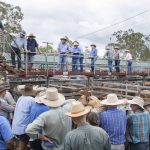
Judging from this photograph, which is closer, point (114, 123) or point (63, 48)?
point (114, 123)

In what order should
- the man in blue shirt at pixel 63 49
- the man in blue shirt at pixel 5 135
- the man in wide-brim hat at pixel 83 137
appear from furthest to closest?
the man in blue shirt at pixel 63 49
the man in blue shirt at pixel 5 135
the man in wide-brim hat at pixel 83 137

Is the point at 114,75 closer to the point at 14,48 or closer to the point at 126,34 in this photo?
the point at 14,48

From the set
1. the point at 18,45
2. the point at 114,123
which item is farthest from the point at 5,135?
the point at 18,45

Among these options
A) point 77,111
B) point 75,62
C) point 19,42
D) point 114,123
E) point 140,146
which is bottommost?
point 140,146

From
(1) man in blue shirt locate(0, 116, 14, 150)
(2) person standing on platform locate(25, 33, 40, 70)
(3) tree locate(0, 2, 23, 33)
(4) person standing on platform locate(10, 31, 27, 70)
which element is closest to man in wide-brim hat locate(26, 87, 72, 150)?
(1) man in blue shirt locate(0, 116, 14, 150)

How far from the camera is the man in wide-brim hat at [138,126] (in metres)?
5.88

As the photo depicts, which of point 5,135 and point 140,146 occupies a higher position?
point 5,135

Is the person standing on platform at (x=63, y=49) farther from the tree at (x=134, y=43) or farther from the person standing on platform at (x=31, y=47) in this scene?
the tree at (x=134, y=43)

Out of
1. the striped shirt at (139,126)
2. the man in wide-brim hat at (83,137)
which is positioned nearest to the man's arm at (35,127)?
the man in wide-brim hat at (83,137)

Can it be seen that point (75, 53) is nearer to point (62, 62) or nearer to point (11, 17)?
point (62, 62)

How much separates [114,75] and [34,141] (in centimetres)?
1315

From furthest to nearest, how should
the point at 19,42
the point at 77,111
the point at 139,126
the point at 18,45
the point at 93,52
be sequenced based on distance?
1. the point at 93,52
2. the point at 19,42
3. the point at 18,45
4. the point at 139,126
5. the point at 77,111

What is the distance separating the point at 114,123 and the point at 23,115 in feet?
5.74

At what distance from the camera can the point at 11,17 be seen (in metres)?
41.0
